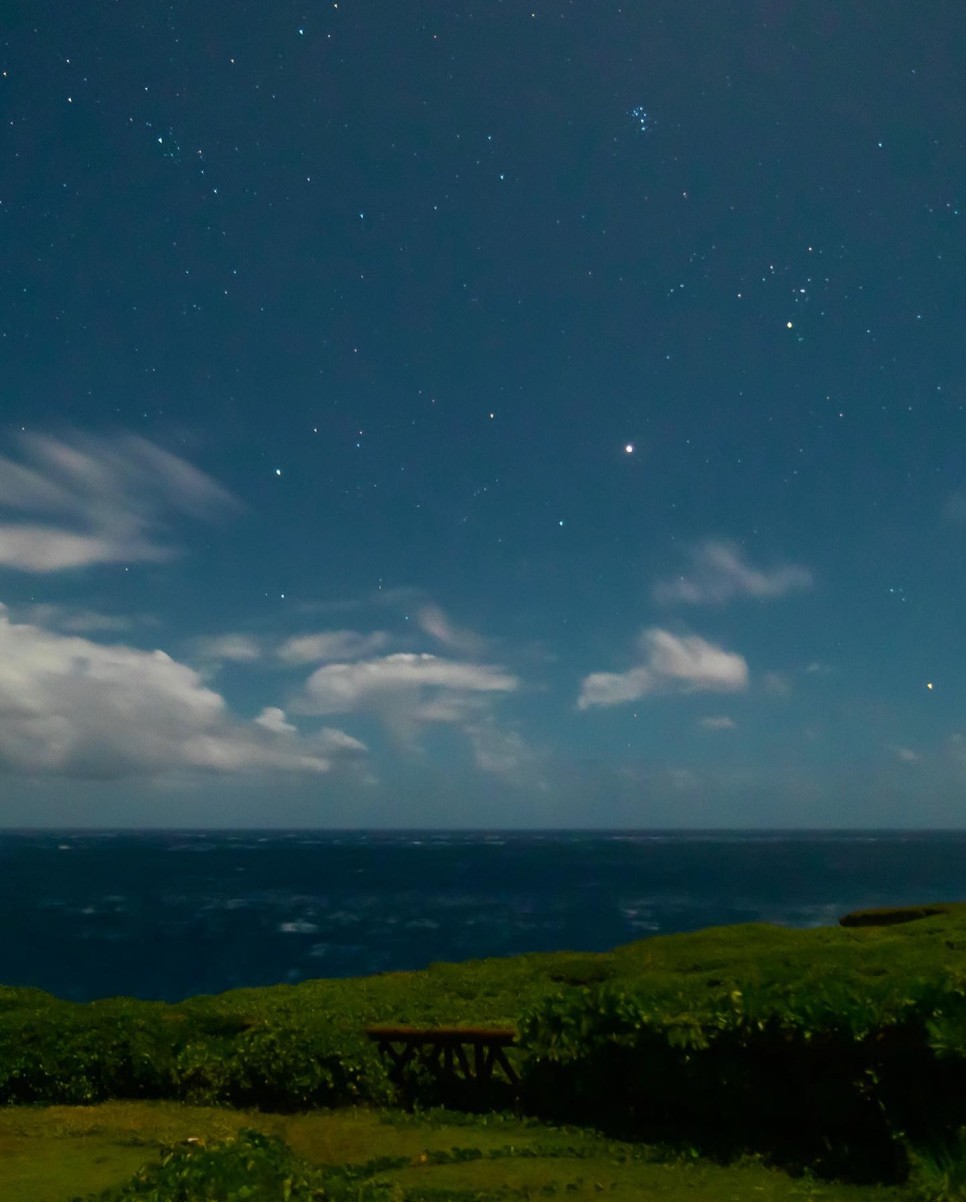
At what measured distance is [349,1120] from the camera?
1318 centimetres

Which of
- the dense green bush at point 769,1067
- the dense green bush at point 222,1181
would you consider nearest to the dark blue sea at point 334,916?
the dense green bush at point 769,1067

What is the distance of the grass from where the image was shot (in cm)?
863

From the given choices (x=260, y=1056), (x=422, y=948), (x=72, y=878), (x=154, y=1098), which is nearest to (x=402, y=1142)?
(x=260, y=1056)

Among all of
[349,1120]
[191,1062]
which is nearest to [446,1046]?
[349,1120]

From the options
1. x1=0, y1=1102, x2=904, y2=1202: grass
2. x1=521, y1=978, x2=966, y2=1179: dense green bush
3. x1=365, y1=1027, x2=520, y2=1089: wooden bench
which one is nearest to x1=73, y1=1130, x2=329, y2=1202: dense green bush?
x1=0, y1=1102, x2=904, y2=1202: grass

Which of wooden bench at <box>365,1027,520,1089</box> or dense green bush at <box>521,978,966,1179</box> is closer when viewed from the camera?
dense green bush at <box>521,978,966,1179</box>

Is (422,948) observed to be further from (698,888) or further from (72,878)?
(72,878)

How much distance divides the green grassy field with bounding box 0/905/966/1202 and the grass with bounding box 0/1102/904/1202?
38 millimetres

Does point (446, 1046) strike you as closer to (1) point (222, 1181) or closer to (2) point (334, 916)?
(1) point (222, 1181)

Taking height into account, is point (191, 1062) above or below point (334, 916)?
above

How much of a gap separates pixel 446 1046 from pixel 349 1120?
7.02 feet

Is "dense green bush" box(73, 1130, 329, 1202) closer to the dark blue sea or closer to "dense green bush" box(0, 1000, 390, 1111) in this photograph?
"dense green bush" box(0, 1000, 390, 1111)

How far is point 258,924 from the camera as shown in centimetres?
10544

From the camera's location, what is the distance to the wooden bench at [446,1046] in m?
14.2
